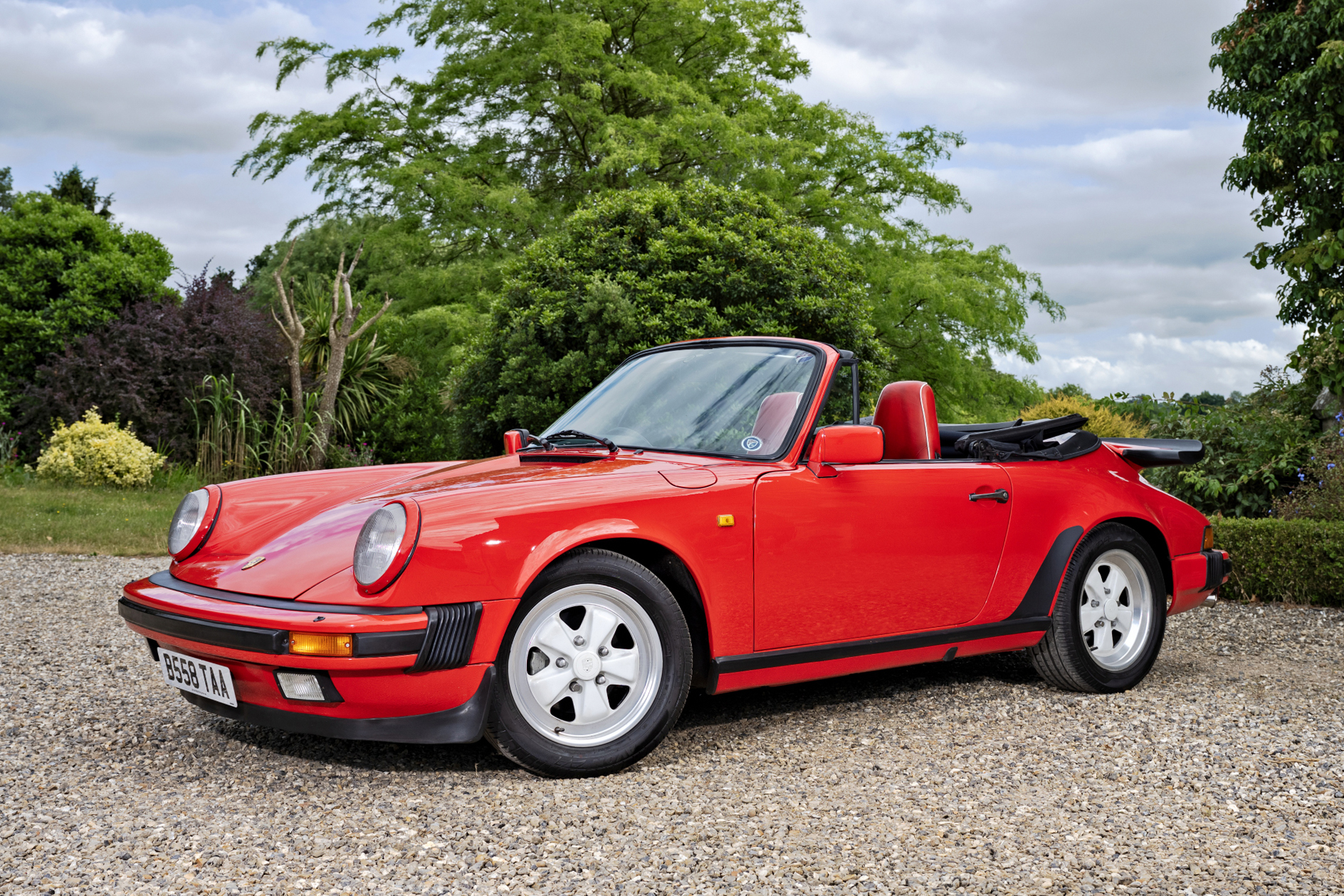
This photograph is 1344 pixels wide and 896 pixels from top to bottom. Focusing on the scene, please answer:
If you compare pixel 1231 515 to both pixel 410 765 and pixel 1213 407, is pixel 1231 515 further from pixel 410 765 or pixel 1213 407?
pixel 410 765

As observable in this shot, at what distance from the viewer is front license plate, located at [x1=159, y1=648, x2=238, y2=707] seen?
10.7 ft

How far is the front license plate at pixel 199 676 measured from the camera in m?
3.25

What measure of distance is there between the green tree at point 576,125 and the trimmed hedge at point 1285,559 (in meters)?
13.3

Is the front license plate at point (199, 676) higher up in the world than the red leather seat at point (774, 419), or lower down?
lower down

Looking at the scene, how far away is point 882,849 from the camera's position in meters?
2.90

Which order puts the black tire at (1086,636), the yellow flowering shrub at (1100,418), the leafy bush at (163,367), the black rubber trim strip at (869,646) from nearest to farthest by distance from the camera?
the black rubber trim strip at (869,646) < the black tire at (1086,636) < the yellow flowering shrub at (1100,418) < the leafy bush at (163,367)

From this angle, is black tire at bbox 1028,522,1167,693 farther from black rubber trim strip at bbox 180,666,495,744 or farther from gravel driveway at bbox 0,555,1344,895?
black rubber trim strip at bbox 180,666,495,744

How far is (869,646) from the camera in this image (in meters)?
4.03

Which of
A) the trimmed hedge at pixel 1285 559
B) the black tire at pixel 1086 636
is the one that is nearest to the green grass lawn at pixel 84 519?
the black tire at pixel 1086 636

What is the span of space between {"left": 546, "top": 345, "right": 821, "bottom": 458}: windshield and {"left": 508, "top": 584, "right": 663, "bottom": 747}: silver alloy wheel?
0.85 m

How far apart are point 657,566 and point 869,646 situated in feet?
3.21

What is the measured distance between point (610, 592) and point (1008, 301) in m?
18.6

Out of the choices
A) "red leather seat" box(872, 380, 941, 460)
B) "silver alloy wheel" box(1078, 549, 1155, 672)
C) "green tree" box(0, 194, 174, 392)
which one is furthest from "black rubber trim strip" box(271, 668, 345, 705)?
"green tree" box(0, 194, 174, 392)

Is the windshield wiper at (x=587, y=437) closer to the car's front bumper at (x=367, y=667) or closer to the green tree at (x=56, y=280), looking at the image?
the car's front bumper at (x=367, y=667)
